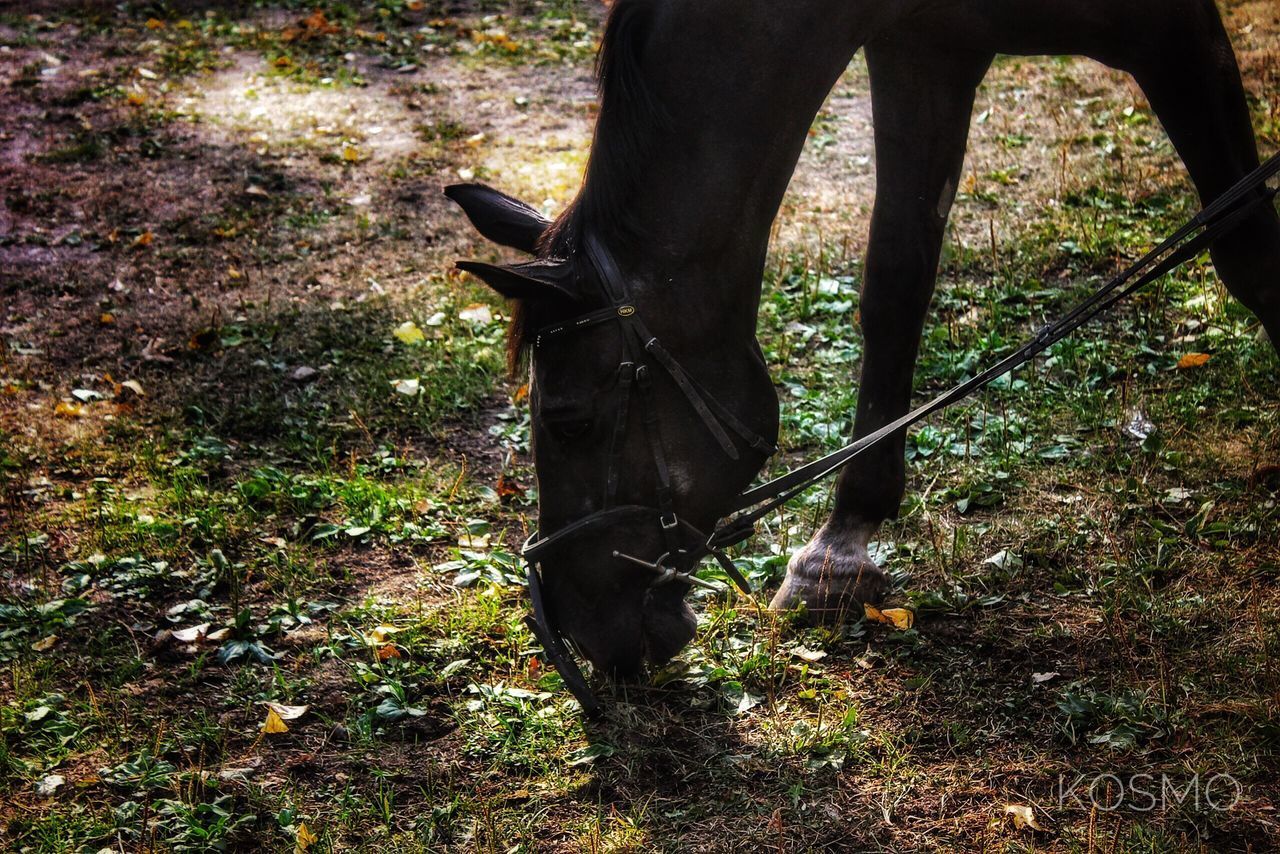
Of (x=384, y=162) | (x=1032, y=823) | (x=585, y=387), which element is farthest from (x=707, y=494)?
(x=384, y=162)

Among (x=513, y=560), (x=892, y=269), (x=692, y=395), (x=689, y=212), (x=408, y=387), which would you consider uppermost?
(x=689, y=212)

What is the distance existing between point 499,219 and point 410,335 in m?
2.48

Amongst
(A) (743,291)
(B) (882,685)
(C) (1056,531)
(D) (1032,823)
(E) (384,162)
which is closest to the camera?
(D) (1032,823)

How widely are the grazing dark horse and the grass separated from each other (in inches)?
19.6

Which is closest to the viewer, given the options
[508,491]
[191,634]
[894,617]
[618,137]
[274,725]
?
[618,137]

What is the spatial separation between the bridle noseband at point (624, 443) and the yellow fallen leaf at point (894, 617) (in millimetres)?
602

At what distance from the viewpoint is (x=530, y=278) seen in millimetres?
2354

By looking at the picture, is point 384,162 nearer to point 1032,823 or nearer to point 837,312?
point 837,312

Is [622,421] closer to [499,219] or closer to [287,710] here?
[499,219]

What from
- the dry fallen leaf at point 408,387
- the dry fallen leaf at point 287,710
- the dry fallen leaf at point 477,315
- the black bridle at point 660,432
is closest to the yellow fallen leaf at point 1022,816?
the black bridle at point 660,432

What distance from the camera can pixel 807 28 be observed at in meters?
2.54

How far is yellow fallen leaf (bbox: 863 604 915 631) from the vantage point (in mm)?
3242

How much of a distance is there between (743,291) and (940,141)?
0.97m

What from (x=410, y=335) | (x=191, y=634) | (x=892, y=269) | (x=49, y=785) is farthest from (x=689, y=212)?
(x=410, y=335)
